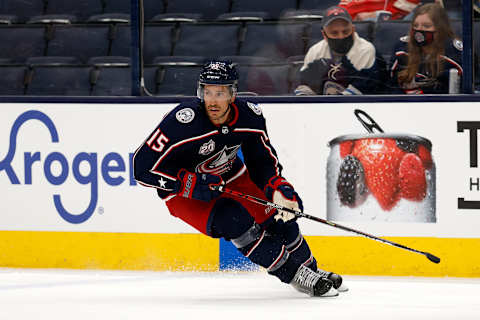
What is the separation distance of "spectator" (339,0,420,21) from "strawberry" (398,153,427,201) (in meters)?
0.69

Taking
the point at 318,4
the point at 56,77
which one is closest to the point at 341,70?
the point at 318,4

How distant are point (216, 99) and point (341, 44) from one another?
3.79 ft

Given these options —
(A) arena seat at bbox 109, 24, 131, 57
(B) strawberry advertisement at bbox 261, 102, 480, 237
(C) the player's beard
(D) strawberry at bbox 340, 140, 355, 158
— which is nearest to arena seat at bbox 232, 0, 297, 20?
(B) strawberry advertisement at bbox 261, 102, 480, 237

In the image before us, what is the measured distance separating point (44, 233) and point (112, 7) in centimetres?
126

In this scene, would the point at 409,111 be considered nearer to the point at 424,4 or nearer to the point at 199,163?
the point at 424,4

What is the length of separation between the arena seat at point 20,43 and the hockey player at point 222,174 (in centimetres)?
150

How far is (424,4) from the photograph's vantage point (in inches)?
191

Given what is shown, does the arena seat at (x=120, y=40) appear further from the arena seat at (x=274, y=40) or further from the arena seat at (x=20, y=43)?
the arena seat at (x=274, y=40)

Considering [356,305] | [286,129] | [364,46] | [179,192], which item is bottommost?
[356,305]

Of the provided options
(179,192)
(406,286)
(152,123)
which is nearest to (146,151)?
(179,192)

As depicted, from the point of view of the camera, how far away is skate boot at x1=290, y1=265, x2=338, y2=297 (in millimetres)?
4227

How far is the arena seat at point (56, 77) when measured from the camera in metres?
5.30

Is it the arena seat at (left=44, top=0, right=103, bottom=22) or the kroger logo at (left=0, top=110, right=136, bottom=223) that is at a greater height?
the arena seat at (left=44, top=0, right=103, bottom=22)

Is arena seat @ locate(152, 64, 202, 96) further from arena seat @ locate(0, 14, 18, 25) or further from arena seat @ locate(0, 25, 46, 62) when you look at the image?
arena seat @ locate(0, 14, 18, 25)
